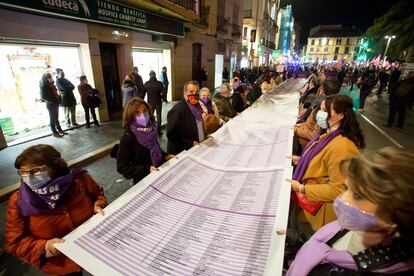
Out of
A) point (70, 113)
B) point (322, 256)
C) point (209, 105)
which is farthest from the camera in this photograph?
point (70, 113)

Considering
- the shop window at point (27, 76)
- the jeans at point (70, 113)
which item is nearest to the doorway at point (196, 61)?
A: the shop window at point (27, 76)

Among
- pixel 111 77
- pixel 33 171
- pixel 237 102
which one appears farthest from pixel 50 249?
pixel 111 77

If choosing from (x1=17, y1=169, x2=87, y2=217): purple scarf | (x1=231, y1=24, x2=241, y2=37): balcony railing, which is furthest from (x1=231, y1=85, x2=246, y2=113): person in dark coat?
(x1=231, y1=24, x2=241, y2=37): balcony railing

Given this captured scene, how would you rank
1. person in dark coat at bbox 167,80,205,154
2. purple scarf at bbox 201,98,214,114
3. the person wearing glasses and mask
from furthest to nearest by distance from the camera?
purple scarf at bbox 201,98,214,114 < person in dark coat at bbox 167,80,205,154 < the person wearing glasses and mask

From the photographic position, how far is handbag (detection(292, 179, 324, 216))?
2.08 m

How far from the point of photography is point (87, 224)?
1.50 meters

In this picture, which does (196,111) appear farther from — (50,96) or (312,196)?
(50,96)

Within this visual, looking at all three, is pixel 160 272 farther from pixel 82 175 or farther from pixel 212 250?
pixel 82 175

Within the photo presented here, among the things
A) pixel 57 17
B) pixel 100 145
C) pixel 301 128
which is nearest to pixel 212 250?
pixel 301 128

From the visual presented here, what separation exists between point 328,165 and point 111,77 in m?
8.50

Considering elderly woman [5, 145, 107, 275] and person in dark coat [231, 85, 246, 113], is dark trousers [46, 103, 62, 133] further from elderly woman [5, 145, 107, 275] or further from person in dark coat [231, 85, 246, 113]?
elderly woman [5, 145, 107, 275]

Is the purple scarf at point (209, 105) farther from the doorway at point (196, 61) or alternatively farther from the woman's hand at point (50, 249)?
the doorway at point (196, 61)

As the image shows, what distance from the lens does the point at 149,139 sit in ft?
8.34

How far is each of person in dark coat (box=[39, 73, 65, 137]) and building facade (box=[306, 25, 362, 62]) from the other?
304 ft
